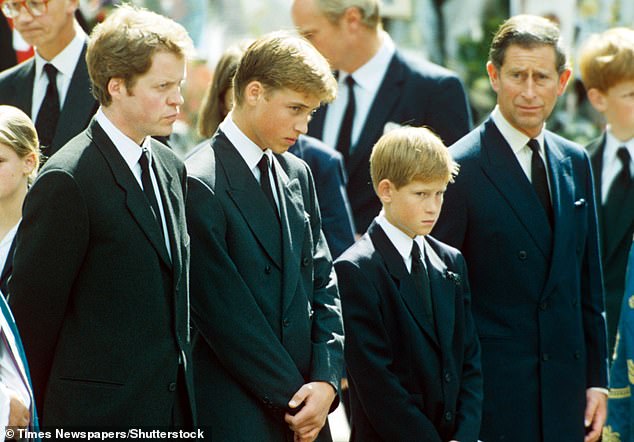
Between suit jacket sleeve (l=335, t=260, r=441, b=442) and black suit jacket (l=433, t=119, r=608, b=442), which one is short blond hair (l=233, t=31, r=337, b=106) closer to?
suit jacket sleeve (l=335, t=260, r=441, b=442)

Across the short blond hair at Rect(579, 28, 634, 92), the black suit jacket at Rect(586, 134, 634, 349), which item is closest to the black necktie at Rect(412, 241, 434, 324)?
the black suit jacket at Rect(586, 134, 634, 349)

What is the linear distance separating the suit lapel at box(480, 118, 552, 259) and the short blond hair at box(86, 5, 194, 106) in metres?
1.54

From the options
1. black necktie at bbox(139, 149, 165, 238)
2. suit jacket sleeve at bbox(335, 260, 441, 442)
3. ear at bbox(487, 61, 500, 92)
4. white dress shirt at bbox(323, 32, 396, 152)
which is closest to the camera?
black necktie at bbox(139, 149, 165, 238)

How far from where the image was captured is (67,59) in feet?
16.7

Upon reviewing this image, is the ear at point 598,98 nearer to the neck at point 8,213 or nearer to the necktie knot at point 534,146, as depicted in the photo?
the necktie knot at point 534,146

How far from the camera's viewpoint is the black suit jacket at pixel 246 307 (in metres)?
3.90

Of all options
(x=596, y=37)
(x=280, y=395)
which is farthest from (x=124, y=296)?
(x=596, y=37)

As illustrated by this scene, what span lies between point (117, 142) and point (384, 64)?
98.9 inches

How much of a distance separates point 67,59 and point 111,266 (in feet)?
5.97

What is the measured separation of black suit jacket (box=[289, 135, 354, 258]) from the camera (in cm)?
512

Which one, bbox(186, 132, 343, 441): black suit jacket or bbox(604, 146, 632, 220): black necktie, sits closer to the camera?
bbox(186, 132, 343, 441): black suit jacket

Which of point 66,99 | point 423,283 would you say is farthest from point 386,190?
point 66,99

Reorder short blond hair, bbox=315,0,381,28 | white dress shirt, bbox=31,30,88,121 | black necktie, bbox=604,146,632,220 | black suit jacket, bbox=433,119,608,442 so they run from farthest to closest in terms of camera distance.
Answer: black necktie, bbox=604,146,632,220 < short blond hair, bbox=315,0,381,28 < white dress shirt, bbox=31,30,88,121 < black suit jacket, bbox=433,119,608,442

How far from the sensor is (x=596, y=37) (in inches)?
255
